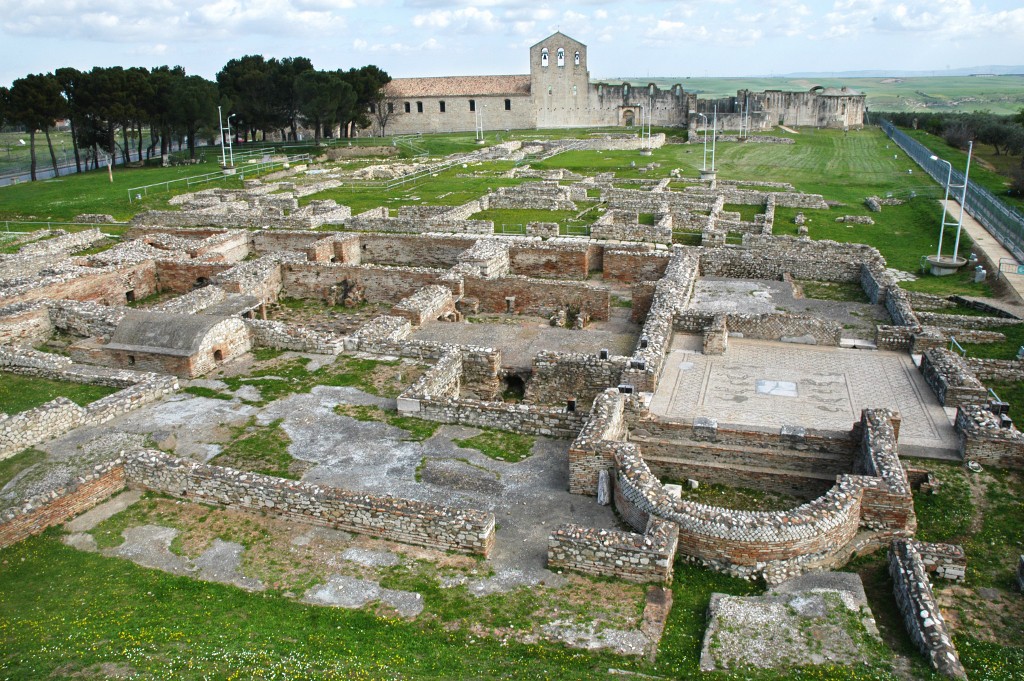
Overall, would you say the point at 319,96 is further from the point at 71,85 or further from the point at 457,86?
the point at 457,86

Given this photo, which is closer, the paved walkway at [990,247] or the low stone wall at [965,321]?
the low stone wall at [965,321]

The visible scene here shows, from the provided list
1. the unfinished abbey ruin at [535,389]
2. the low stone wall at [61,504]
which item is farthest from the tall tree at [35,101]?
the low stone wall at [61,504]

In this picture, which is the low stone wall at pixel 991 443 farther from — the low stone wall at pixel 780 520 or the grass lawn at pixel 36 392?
the grass lawn at pixel 36 392

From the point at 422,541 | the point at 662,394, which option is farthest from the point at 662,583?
the point at 662,394

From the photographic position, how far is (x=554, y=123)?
83.6 meters

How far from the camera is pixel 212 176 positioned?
145 ft

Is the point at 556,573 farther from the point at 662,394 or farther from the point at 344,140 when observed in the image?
the point at 344,140

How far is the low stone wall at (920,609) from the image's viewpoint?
296 inches

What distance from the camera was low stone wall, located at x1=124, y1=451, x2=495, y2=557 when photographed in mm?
9391

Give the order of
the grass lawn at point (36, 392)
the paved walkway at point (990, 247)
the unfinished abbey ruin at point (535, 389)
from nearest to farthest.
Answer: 1. the unfinished abbey ruin at point (535, 389)
2. the grass lawn at point (36, 392)
3. the paved walkway at point (990, 247)

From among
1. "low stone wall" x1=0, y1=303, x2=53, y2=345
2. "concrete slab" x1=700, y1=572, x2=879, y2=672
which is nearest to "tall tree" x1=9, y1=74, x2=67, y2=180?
"low stone wall" x1=0, y1=303, x2=53, y2=345

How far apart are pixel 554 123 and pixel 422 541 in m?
79.0

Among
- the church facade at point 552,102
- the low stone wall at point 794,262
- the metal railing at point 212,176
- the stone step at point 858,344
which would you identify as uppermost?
the church facade at point 552,102

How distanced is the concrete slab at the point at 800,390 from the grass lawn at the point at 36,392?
10523 millimetres
